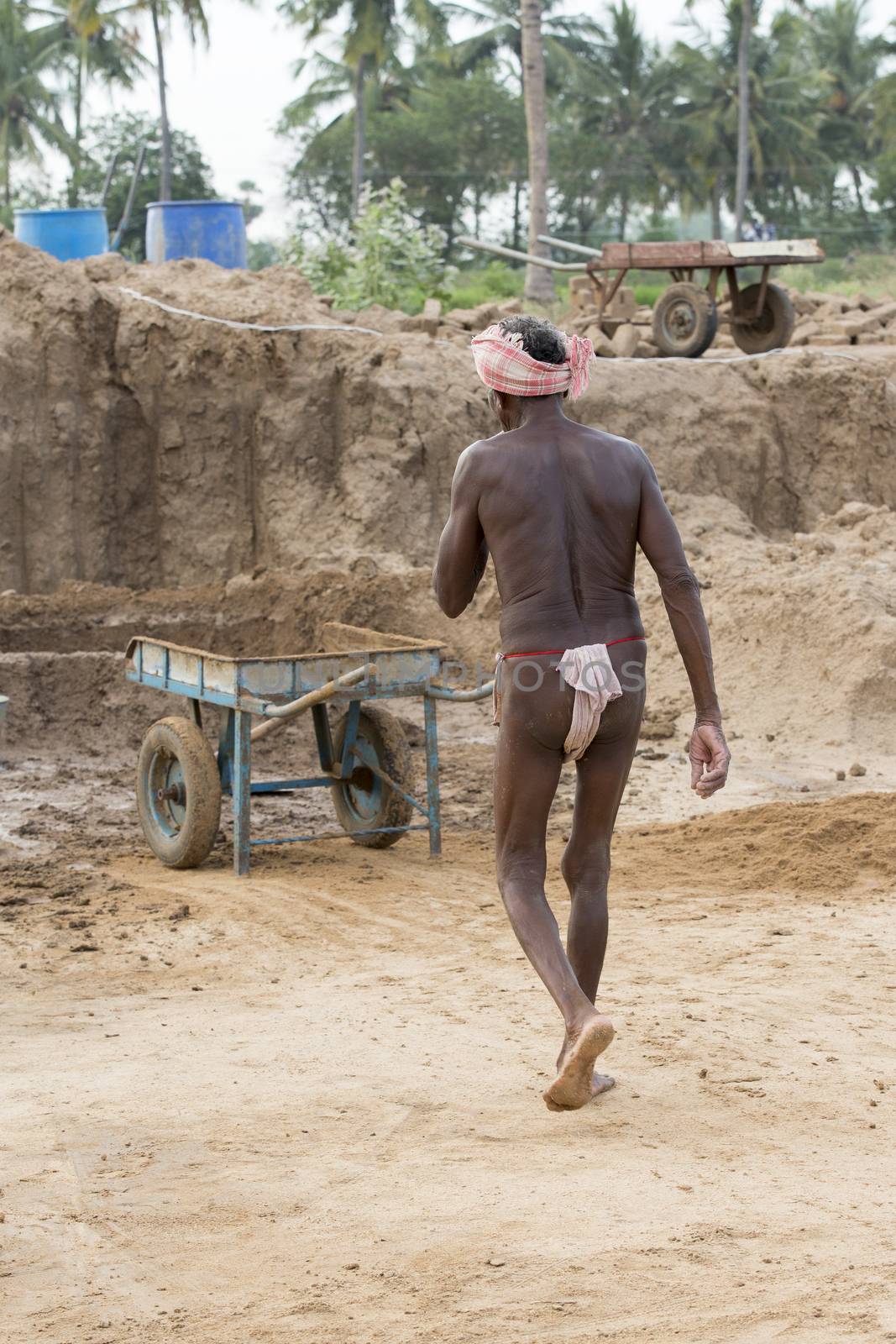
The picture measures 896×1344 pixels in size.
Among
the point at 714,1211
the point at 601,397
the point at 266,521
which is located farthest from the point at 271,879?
the point at 601,397

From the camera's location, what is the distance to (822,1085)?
165 inches

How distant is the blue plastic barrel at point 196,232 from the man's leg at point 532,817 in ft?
44.4

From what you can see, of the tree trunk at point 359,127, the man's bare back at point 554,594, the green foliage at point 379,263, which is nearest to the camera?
the man's bare back at point 554,594

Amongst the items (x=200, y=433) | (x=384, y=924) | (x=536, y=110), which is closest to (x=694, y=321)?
(x=200, y=433)

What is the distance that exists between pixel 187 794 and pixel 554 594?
349 centimetres

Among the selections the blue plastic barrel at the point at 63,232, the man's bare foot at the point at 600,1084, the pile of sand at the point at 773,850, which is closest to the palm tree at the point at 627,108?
the blue plastic barrel at the point at 63,232

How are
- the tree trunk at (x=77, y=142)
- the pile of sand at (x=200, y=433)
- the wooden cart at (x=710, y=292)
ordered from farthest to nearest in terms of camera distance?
the tree trunk at (x=77, y=142)
the wooden cart at (x=710, y=292)
the pile of sand at (x=200, y=433)

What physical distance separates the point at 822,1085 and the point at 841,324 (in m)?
14.9

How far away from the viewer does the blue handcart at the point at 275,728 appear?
6.91 metres

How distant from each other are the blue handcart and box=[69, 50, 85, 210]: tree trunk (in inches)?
1170

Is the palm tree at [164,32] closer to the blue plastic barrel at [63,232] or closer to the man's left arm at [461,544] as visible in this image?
the blue plastic barrel at [63,232]

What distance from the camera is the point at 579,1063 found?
371cm

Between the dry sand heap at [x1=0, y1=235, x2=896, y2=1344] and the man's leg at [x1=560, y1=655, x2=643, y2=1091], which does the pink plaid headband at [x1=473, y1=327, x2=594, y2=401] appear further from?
the dry sand heap at [x1=0, y1=235, x2=896, y2=1344]

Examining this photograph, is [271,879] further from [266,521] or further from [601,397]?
[601,397]
